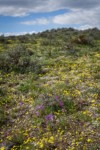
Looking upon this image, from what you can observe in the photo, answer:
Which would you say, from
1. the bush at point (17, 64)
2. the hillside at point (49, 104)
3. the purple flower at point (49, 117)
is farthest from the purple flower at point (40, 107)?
the bush at point (17, 64)

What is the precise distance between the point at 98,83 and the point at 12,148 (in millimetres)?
6736

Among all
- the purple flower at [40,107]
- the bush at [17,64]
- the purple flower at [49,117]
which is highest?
the bush at [17,64]

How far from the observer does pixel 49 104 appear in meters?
11.2

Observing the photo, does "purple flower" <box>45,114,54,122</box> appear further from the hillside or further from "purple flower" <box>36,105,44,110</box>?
"purple flower" <box>36,105,44,110</box>

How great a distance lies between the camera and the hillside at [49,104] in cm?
891

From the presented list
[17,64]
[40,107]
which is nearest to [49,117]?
[40,107]

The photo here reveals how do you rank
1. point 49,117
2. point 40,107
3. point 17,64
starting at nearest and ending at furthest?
point 49,117
point 40,107
point 17,64

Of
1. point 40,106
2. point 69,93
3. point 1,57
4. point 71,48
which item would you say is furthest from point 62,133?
point 71,48

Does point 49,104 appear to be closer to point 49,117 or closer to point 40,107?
point 40,107

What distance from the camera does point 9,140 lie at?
30.4 ft

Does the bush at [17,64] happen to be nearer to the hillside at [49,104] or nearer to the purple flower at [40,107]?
the hillside at [49,104]

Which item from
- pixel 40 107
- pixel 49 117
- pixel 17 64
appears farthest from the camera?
pixel 17 64

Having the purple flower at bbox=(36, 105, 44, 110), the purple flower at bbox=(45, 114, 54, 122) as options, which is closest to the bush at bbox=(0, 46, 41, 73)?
the purple flower at bbox=(36, 105, 44, 110)

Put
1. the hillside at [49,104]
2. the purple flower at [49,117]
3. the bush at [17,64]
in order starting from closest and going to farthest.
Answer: the hillside at [49,104] → the purple flower at [49,117] → the bush at [17,64]
